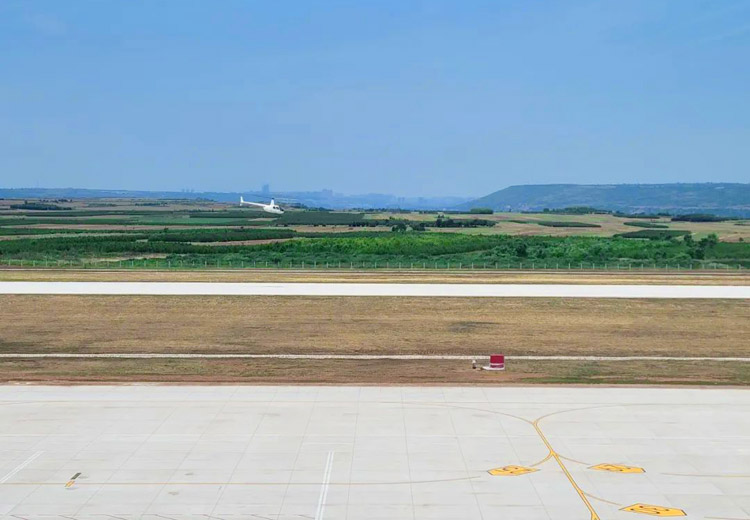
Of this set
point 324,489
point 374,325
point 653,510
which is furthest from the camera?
point 374,325

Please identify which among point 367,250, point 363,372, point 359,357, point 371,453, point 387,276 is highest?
point 371,453

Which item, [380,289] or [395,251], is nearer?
[380,289]

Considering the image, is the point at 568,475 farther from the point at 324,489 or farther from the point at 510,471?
the point at 324,489

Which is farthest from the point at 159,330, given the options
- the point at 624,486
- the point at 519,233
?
the point at 519,233

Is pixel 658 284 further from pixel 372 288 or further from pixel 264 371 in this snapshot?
pixel 264 371

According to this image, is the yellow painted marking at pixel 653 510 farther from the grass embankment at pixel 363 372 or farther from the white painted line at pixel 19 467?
the white painted line at pixel 19 467

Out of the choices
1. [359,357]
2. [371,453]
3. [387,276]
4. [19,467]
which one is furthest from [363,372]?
[387,276]
